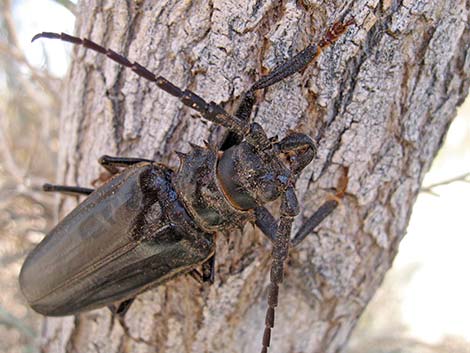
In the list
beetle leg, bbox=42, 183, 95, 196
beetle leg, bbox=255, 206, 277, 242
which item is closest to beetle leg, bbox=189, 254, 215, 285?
beetle leg, bbox=255, 206, 277, 242

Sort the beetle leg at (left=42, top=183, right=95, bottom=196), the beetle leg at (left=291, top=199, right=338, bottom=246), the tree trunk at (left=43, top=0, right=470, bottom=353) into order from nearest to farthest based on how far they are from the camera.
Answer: the tree trunk at (left=43, top=0, right=470, bottom=353)
the beetle leg at (left=291, top=199, right=338, bottom=246)
the beetle leg at (left=42, top=183, right=95, bottom=196)

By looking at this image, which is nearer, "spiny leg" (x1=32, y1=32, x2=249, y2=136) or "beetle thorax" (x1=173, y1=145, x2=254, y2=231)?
"spiny leg" (x1=32, y1=32, x2=249, y2=136)

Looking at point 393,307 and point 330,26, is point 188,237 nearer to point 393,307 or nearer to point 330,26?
point 330,26

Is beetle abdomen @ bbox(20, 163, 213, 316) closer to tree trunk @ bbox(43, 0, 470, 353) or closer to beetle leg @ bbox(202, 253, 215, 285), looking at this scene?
beetle leg @ bbox(202, 253, 215, 285)

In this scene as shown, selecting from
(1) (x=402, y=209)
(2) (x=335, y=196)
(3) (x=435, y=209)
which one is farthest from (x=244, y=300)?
(3) (x=435, y=209)

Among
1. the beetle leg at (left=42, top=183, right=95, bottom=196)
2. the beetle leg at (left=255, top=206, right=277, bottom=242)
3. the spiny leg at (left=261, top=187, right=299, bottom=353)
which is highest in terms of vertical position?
the beetle leg at (left=42, top=183, right=95, bottom=196)

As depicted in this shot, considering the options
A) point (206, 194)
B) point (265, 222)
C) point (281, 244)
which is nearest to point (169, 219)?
point (206, 194)

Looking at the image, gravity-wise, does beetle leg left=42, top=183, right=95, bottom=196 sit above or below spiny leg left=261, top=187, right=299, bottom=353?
above

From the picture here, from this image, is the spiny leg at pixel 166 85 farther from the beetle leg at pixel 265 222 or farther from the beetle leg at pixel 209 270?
the beetle leg at pixel 209 270
